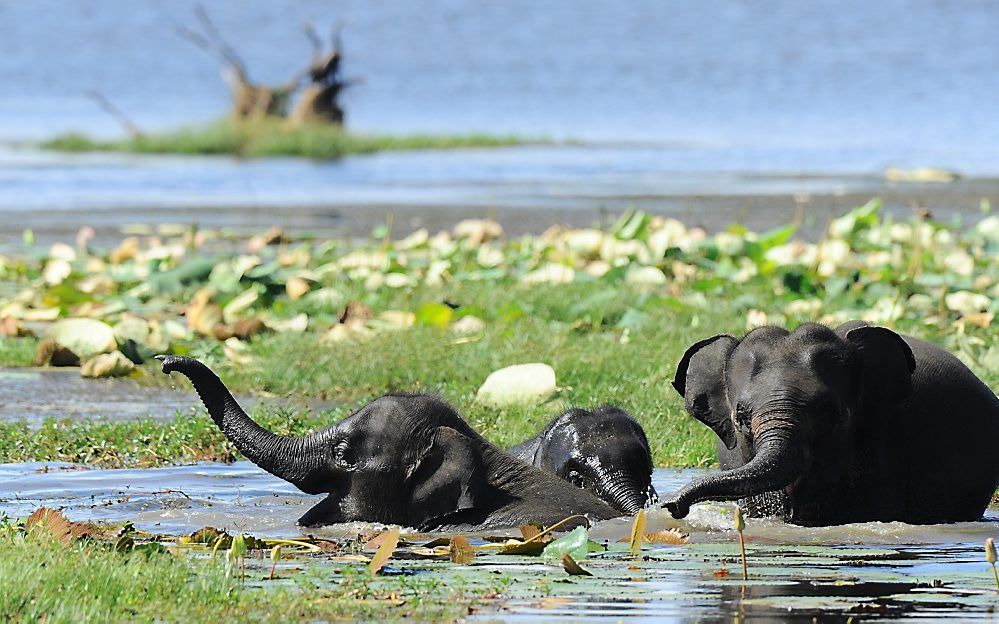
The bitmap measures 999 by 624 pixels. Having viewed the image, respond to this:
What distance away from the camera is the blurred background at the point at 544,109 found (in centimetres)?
2773

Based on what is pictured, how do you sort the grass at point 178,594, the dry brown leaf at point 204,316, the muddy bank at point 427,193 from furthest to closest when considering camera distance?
the muddy bank at point 427,193
the dry brown leaf at point 204,316
the grass at point 178,594

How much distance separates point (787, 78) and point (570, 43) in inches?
942

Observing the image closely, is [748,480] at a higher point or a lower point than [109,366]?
higher

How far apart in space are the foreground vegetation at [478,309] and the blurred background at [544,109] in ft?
17.3

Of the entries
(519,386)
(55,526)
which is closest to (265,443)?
(55,526)

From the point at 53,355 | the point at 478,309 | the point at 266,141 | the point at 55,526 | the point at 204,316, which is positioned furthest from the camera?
the point at 266,141

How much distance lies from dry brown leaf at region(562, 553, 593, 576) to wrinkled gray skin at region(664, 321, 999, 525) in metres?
0.71

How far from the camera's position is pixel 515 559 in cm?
646

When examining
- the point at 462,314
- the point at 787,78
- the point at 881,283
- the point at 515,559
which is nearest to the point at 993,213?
the point at 881,283

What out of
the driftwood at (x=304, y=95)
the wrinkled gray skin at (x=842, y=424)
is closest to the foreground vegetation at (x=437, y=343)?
the wrinkled gray skin at (x=842, y=424)

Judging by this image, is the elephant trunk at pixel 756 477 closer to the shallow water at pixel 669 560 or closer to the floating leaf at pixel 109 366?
the shallow water at pixel 669 560

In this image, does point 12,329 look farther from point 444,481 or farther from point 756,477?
point 756,477

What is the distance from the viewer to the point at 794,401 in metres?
6.90

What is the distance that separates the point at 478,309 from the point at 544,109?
146 feet
